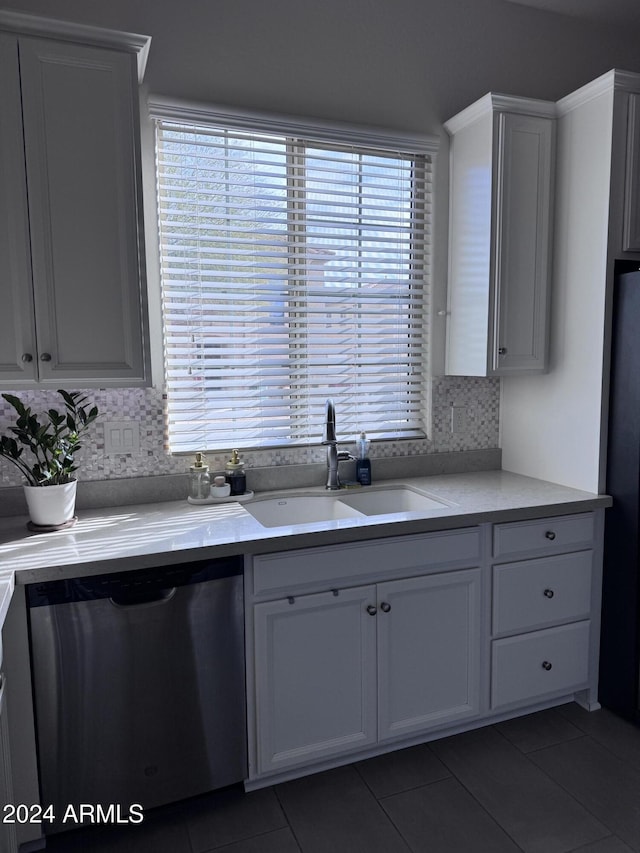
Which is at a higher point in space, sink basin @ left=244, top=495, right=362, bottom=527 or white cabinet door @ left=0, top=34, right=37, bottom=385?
white cabinet door @ left=0, top=34, right=37, bottom=385

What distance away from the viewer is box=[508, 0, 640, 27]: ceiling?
8.93ft

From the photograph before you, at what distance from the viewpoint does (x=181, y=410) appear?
243 centimetres

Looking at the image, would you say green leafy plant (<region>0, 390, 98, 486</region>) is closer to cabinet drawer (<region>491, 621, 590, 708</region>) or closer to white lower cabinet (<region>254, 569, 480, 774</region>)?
white lower cabinet (<region>254, 569, 480, 774</region>)

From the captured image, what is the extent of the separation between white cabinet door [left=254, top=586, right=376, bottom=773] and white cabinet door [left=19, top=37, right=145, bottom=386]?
97cm

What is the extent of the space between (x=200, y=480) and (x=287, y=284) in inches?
34.7

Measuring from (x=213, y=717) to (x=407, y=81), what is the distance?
2.59 metres

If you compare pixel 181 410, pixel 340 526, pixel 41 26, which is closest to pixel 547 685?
pixel 340 526

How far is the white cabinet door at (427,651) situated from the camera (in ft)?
6.93

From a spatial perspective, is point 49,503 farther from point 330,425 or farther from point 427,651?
point 427,651

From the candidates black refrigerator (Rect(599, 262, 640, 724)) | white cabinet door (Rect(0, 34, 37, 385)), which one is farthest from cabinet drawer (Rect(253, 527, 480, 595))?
white cabinet door (Rect(0, 34, 37, 385))

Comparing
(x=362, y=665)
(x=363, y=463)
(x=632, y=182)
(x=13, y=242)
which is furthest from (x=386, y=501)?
(x=13, y=242)

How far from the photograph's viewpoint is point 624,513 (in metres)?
2.36

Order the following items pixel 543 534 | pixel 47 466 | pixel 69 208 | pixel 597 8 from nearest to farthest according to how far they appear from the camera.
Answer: pixel 69 208, pixel 47 466, pixel 543 534, pixel 597 8

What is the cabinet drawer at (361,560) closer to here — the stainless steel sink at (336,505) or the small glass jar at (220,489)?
the stainless steel sink at (336,505)
